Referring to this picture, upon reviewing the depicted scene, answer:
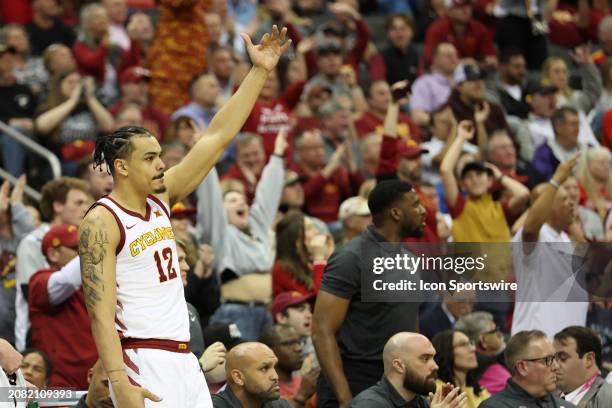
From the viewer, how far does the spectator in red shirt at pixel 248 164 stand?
11.7m

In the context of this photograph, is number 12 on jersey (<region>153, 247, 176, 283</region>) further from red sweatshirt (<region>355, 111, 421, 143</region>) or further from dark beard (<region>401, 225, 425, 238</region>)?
red sweatshirt (<region>355, 111, 421, 143</region>)

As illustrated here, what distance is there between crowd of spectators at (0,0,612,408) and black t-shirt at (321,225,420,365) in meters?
0.01

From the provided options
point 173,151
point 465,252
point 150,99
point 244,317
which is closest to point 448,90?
point 150,99

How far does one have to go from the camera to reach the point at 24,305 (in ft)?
28.8

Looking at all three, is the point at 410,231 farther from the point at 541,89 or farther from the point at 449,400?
the point at 541,89

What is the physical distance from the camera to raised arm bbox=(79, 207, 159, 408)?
555 centimetres

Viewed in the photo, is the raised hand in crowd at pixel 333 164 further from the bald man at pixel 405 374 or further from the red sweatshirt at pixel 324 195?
the bald man at pixel 405 374

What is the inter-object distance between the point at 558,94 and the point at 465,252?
7.33 m

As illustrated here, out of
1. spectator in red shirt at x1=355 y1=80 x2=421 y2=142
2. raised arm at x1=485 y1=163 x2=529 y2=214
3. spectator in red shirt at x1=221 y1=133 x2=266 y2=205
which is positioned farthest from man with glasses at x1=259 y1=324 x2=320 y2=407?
spectator in red shirt at x1=355 y1=80 x2=421 y2=142

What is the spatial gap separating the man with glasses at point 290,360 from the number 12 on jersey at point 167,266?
257 centimetres

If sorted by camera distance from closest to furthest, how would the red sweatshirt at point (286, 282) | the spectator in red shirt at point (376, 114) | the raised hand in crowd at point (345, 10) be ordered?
the red sweatshirt at point (286, 282) → the spectator in red shirt at point (376, 114) → the raised hand in crowd at point (345, 10)

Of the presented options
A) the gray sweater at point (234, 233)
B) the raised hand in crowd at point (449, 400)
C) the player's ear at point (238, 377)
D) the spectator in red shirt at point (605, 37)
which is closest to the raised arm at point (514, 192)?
the gray sweater at point (234, 233)

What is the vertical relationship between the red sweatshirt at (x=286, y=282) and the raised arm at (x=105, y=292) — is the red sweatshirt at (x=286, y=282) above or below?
below

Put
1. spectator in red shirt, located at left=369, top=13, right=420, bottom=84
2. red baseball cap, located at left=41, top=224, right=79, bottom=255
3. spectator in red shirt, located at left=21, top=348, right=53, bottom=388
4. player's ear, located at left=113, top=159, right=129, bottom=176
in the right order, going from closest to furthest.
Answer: player's ear, located at left=113, top=159, right=129, bottom=176 < spectator in red shirt, located at left=21, top=348, right=53, bottom=388 < red baseball cap, located at left=41, top=224, right=79, bottom=255 < spectator in red shirt, located at left=369, top=13, right=420, bottom=84
